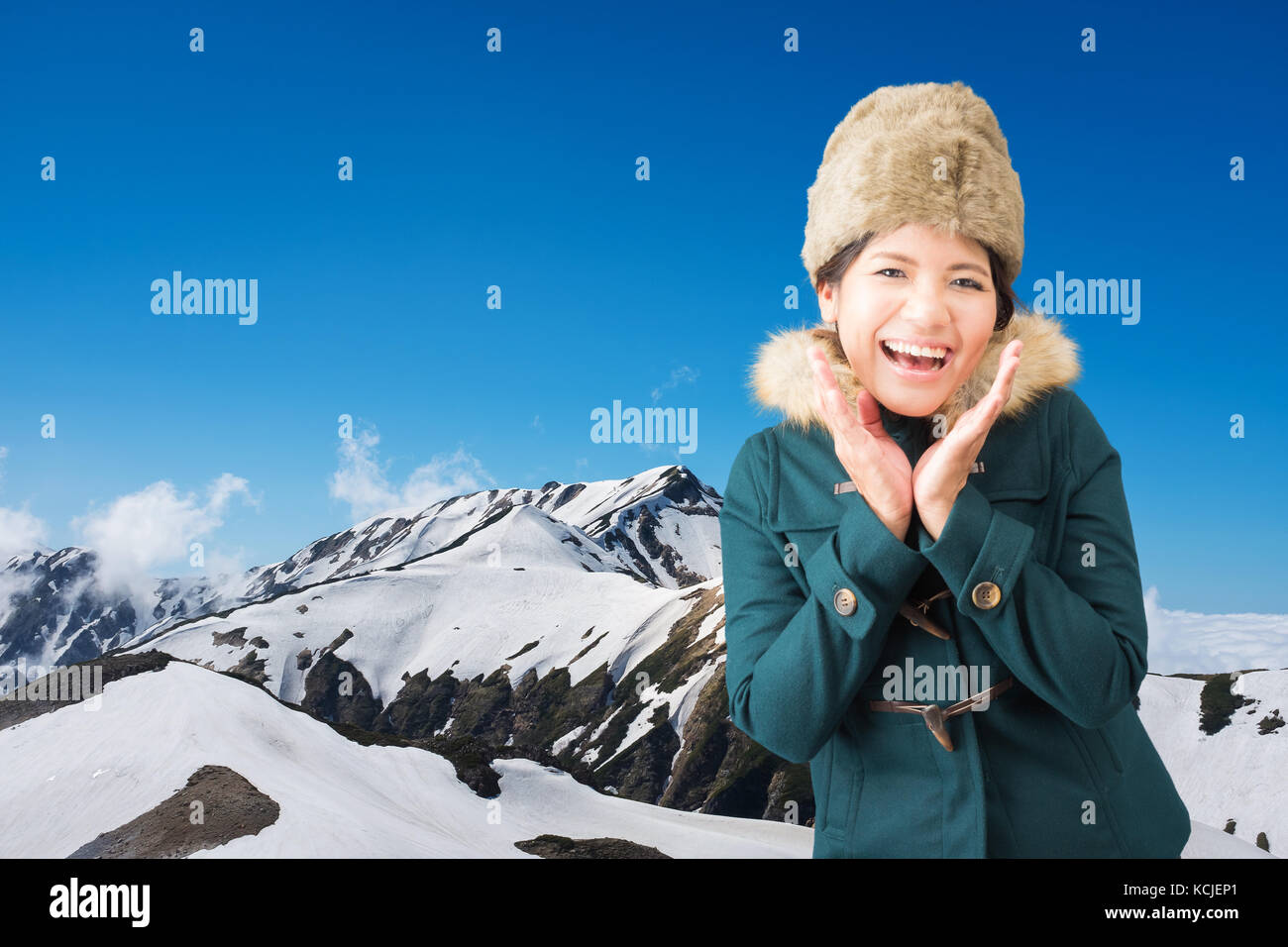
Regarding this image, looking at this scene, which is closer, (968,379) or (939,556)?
(939,556)

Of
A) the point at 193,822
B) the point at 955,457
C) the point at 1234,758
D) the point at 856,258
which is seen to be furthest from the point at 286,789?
the point at 1234,758

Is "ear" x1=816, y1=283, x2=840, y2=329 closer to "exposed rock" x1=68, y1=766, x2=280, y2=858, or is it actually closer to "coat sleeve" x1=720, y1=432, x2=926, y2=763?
"coat sleeve" x1=720, y1=432, x2=926, y2=763

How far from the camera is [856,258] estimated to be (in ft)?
15.2

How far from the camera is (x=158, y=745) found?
50.4m

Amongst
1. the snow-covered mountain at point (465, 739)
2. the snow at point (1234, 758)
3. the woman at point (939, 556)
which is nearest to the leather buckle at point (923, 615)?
the woman at point (939, 556)

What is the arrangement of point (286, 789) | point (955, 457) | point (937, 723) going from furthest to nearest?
point (286, 789)
point (937, 723)
point (955, 457)

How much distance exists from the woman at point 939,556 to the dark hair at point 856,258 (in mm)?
16

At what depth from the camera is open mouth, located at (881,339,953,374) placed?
4344 mm

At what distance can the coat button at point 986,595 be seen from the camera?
3.92 m

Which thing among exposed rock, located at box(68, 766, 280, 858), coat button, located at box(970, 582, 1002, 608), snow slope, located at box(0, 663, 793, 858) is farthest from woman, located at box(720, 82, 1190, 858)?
exposed rock, located at box(68, 766, 280, 858)

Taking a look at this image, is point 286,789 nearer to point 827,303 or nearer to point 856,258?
point 827,303

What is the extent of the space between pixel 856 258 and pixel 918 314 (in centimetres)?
52

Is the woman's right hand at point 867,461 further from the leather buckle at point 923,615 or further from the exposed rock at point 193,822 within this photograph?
the exposed rock at point 193,822
